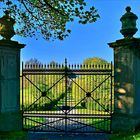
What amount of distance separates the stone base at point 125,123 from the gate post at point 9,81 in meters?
3.36

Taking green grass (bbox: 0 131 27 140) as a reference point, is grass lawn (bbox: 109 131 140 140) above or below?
above

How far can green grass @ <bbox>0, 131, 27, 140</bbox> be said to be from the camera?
9.49 metres

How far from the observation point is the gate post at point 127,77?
32.6 ft

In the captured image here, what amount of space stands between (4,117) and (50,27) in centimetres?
445

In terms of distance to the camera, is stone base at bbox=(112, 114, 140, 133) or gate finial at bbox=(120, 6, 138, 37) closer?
stone base at bbox=(112, 114, 140, 133)

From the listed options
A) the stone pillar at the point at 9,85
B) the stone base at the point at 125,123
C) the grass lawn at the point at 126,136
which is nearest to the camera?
the grass lawn at the point at 126,136

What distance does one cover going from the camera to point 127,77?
32.9ft

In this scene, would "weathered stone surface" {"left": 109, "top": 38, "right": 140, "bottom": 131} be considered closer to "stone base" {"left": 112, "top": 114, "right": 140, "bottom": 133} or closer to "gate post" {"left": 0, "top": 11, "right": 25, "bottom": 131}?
"stone base" {"left": 112, "top": 114, "right": 140, "bottom": 133}

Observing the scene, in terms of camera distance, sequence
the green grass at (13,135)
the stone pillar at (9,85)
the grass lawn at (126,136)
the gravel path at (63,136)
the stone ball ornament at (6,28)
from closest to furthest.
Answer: the grass lawn at (126,136), the green grass at (13,135), the gravel path at (63,136), the stone pillar at (9,85), the stone ball ornament at (6,28)

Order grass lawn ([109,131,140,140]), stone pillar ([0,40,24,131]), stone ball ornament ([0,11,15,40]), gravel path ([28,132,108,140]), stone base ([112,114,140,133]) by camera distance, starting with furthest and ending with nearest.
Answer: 1. stone ball ornament ([0,11,15,40])
2. stone pillar ([0,40,24,131])
3. gravel path ([28,132,108,140])
4. stone base ([112,114,140,133])
5. grass lawn ([109,131,140,140])

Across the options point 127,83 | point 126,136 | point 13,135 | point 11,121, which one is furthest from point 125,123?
point 11,121

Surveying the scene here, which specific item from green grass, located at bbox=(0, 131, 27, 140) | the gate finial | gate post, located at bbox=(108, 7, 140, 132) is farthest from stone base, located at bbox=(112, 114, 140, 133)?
green grass, located at bbox=(0, 131, 27, 140)

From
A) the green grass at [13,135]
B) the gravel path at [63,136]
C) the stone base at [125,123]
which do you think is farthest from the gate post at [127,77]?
the green grass at [13,135]

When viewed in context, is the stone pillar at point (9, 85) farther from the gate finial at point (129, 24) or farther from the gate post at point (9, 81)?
the gate finial at point (129, 24)
